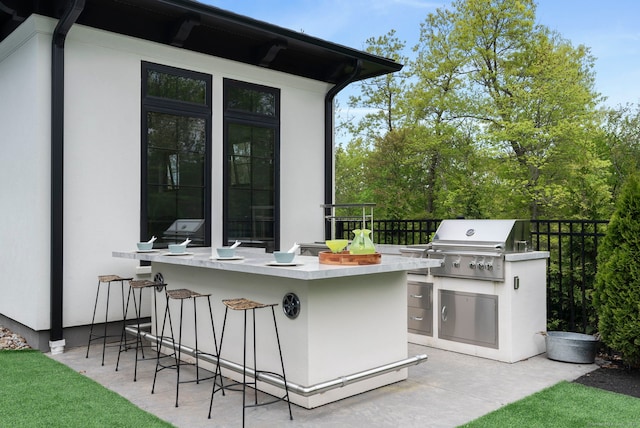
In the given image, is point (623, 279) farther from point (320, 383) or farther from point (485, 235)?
point (320, 383)

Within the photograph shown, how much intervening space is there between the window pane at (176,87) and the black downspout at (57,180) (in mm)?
935

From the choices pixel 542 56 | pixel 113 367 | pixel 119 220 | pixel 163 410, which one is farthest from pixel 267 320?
pixel 542 56

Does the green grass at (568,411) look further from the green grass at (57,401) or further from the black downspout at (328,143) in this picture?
the black downspout at (328,143)

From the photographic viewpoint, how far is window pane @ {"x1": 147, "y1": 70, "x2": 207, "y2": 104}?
5.42 metres

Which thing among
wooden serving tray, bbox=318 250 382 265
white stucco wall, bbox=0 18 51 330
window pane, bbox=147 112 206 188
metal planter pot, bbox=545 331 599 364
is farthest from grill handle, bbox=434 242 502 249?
white stucco wall, bbox=0 18 51 330

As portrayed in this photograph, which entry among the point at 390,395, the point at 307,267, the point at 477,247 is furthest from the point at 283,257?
the point at 477,247

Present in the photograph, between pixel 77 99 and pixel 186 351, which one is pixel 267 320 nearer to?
pixel 186 351

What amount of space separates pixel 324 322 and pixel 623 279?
2506 mm

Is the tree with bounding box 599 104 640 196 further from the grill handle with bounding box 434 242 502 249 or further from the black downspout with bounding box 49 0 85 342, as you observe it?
the black downspout with bounding box 49 0 85 342

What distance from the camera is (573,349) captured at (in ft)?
14.4

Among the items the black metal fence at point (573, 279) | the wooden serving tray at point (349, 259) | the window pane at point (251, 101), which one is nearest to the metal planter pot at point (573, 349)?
the black metal fence at point (573, 279)

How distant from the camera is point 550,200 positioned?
14781mm

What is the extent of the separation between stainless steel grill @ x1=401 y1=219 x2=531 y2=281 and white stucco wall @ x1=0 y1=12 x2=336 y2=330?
10.1 feet

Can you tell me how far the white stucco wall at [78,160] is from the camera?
468 cm
